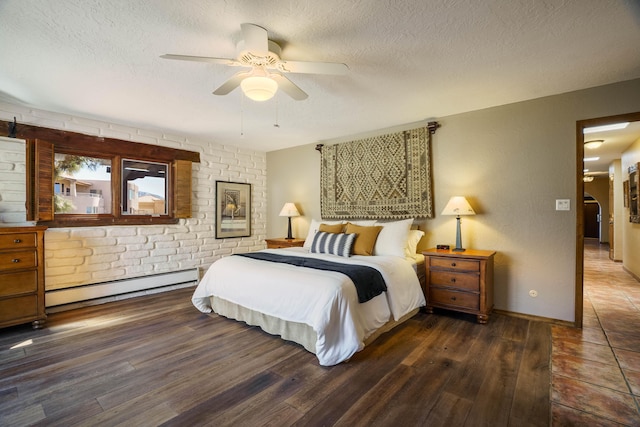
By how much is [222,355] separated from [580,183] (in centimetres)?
353

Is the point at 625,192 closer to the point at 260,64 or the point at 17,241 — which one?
the point at 260,64

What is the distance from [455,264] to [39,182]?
14.5ft

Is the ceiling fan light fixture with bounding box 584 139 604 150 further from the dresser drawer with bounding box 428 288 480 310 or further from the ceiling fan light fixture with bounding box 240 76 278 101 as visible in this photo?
the ceiling fan light fixture with bounding box 240 76 278 101

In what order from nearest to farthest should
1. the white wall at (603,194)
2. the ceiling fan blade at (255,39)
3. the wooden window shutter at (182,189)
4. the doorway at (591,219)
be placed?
the ceiling fan blade at (255,39), the wooden window shutter at (182,189), the white wall at (603,194), the doorway at (591,219)

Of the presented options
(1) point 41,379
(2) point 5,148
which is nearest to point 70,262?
(2) point 5,148

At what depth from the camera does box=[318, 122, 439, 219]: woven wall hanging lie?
3.68 metres

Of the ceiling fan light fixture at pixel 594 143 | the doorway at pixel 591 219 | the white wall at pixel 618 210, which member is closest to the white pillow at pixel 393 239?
the ceiling fan light fixture at pixel 594 143

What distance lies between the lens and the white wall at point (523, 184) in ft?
9.40

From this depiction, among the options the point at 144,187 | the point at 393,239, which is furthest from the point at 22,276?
the point at 393,239

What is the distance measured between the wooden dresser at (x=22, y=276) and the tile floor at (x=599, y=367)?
414cm

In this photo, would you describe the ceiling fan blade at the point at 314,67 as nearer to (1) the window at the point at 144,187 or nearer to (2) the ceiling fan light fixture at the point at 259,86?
(2) the ceiling fan light fixture at the point at 259,86

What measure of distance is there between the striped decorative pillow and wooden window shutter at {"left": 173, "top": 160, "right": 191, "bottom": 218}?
204 centimetres

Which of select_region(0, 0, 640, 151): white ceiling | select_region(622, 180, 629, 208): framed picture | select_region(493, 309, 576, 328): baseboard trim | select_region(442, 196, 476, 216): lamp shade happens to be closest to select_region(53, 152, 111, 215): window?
select_region(0, 0, 640, 151): white ceiling

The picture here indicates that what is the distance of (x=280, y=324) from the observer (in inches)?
102
